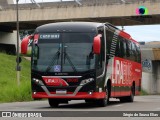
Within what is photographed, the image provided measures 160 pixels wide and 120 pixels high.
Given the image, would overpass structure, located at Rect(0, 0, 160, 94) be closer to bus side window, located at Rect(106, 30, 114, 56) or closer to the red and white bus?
bus side window, located at Rect(106, 30, 114, 56)

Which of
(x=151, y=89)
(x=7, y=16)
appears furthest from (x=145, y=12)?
(x=7, y=16)

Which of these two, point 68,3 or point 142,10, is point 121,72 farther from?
point 68,3

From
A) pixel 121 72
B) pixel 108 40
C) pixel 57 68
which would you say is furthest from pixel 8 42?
pixel 57 68

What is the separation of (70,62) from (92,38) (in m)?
1.27

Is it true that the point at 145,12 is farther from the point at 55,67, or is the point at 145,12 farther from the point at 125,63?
the point at 55,67

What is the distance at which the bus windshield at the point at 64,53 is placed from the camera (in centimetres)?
2094

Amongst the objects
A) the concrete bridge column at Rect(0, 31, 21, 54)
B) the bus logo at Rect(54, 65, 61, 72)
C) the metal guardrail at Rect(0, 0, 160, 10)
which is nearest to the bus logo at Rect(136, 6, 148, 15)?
the metal guardrail at Rect(0, 0, 160, 10)

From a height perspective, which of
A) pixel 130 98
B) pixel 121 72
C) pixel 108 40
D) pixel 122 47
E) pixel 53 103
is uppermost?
pixel 108 40

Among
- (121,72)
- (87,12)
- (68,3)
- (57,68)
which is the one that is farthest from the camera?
(68,3)

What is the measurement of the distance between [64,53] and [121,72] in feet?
18.5

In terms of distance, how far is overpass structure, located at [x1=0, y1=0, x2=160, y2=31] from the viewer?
183ft

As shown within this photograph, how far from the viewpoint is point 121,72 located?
85.6 ft

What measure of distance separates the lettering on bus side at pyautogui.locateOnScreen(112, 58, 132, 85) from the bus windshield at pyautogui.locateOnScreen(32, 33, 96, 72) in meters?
3.33

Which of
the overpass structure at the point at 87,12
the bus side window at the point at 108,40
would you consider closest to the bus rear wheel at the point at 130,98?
the bus side window at the point at 108,40
